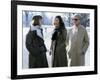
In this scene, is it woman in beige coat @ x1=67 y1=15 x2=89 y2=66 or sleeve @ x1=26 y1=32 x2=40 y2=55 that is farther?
woman in beige coat @ x1=67 y1=15 x2=89 y2=66

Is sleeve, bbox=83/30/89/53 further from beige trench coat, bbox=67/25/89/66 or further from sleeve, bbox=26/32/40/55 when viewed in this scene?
sleeve, bbox=26/32/40/55

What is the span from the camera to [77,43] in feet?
6.43

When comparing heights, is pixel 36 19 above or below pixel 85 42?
above

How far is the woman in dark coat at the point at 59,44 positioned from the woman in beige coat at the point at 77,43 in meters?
0.05

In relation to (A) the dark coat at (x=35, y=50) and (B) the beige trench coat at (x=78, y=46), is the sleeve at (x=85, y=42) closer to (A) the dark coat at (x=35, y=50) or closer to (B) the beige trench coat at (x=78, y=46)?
(B) the beige trench coat at (x=78, y=46)

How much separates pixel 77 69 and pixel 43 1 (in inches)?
27.2

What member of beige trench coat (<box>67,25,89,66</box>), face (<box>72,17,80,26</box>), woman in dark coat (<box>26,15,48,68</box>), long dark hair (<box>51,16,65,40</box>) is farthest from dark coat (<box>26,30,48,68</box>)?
face (<box>72,17,80,26</box>)

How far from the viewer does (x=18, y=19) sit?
5.77 ft

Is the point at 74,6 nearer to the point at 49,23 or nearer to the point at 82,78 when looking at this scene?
the point at 49,23

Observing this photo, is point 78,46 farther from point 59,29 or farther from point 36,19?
point 36,19

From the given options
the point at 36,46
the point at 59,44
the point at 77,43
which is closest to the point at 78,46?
the point at 77,43

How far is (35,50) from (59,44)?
0.23m

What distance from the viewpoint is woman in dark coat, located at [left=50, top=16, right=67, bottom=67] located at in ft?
6.18

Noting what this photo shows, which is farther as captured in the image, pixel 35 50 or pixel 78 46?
pixel 78 46
